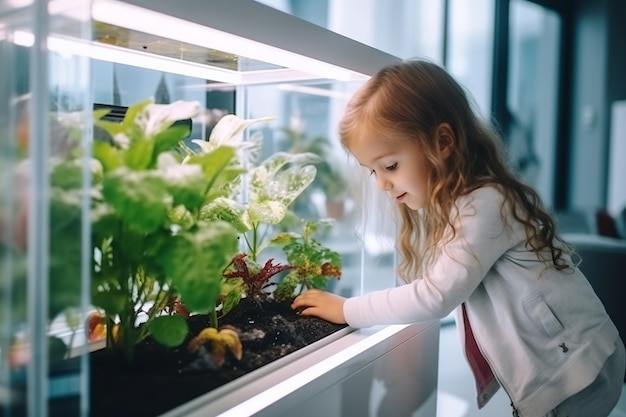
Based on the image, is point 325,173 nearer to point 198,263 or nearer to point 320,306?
point 320,306

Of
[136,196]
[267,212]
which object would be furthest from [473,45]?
[136,196]

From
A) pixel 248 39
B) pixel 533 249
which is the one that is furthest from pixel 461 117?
pixel 248 39

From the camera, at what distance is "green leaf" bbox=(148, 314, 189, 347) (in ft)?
2.41

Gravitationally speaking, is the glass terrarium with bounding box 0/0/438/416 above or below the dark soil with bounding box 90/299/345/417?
above

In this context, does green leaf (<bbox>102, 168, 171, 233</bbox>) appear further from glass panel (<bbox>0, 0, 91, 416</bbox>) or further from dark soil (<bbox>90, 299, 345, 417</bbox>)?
dark soil (<bbox>90, 299, 345, 417</bbox>)

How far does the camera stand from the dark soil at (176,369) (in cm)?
69

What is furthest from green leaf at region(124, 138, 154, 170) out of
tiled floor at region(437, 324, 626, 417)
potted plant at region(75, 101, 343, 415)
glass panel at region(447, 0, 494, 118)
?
glass panel at region(447, 0, 494, 118)

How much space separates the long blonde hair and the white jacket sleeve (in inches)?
1.2

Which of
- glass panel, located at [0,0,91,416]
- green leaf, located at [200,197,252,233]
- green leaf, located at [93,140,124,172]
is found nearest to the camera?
glass panel, located at [0,0,91,416]

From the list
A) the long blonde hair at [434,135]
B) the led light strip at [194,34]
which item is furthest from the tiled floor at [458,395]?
the led light strip at [194,34]

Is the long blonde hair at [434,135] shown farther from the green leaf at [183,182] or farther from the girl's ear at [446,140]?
the green leaf at [183,182]

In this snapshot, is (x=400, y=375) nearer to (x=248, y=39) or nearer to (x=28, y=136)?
(x=248, y=39)

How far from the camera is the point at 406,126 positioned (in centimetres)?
111

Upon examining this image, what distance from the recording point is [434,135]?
3.71ft
